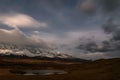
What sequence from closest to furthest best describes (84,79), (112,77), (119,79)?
(119,79), (112,77), (84,79)

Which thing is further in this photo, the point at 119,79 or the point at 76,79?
the point at 76,79

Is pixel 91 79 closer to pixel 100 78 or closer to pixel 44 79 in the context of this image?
pixel 100 78

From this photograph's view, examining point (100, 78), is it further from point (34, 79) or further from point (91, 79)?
point (34, 79)

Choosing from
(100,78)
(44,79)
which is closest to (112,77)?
(100,78)

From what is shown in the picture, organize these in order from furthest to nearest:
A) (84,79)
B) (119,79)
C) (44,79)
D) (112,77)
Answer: (44,79) < (84,79) < (112,77) < (119,79)

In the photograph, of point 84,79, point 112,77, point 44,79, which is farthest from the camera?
point 44,79

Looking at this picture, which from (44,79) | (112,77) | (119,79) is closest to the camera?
(119,79)

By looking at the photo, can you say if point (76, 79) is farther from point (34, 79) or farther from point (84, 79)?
point (34, 79)

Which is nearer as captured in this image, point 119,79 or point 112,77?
point 119,79

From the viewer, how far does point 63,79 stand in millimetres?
61031

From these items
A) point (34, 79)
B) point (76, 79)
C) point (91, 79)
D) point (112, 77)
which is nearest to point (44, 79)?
point (34, 79)

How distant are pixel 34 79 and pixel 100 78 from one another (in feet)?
71.8

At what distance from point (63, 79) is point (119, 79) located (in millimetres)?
18413

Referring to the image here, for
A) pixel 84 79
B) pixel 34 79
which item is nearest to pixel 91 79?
pixel 84 79
